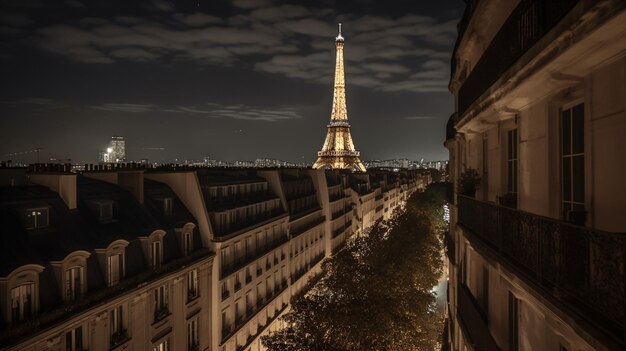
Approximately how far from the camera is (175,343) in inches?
960

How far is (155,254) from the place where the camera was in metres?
23.0

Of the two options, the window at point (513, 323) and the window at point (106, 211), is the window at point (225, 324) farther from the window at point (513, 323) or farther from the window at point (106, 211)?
the window at point (513, 323)

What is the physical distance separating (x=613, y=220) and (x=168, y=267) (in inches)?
869

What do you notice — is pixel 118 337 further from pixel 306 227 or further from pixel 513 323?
pixel 306 227

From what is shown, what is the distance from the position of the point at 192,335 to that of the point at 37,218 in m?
12.8

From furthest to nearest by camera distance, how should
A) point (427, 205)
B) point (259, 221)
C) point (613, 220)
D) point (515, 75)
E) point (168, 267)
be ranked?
point (427, 205) → point (259, 221) → point (168, 267) → point (515, 75) → point (613, 220)

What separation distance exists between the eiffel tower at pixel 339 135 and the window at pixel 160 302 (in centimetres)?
10896

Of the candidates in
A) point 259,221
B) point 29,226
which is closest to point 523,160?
point 29,226

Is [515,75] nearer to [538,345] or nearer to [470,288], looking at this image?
[538,345]

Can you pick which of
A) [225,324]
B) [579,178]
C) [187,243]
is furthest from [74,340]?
[579,178]

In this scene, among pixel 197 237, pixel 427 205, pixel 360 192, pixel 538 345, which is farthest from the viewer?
pixel 427 205

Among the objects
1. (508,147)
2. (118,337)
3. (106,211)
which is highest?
(508,147)

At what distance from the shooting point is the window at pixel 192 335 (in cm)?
2634

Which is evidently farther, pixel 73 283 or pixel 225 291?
pixel 225 291
